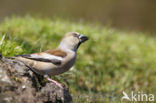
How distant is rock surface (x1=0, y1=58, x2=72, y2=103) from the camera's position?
4293 mm

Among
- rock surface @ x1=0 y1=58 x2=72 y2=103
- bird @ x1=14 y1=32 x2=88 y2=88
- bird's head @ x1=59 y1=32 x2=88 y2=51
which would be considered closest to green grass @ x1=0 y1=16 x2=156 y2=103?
bird's head @ x1=59 y1=32 x2=88 y2=51

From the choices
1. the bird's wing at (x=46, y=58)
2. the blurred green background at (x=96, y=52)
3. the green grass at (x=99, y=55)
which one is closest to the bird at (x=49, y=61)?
the bird's wing at (x=46, y=58)

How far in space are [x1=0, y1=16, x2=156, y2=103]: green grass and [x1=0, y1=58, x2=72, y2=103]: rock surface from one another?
7.52 ft

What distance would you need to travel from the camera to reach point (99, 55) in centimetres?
890

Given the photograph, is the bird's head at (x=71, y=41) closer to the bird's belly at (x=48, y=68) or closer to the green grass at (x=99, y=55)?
the bird's belly at (x=48, y=68)

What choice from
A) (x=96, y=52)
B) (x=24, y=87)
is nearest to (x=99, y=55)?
(x=96, y=52)

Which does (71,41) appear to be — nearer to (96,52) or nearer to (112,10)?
(96,52)

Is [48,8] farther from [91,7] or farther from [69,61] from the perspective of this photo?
[69,61]

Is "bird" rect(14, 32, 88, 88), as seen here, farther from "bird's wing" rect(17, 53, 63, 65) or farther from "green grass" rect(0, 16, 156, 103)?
"green grass" rect(0, 16, 156, 103)

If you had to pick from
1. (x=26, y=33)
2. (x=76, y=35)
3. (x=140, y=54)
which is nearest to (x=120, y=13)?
(x=140, y=54)

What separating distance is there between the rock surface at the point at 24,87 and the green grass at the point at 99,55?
7.52 ft

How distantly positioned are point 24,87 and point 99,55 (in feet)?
15.2

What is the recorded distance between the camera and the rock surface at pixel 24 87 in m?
4.29

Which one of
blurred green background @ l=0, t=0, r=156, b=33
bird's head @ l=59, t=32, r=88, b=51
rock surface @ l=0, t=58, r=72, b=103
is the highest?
bird's head @ l=59, t=32, r=88, b=51
